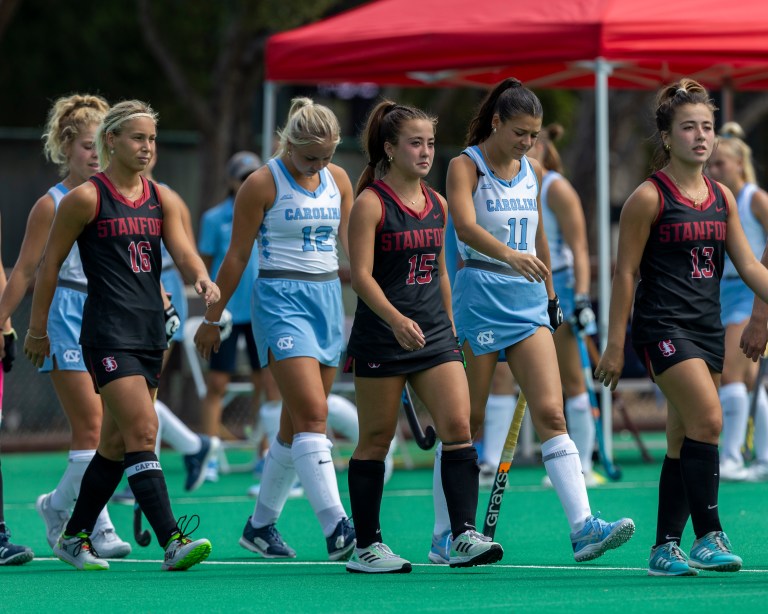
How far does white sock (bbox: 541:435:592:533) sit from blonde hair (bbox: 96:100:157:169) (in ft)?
7.44

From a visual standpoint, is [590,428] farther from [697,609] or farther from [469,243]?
[697,609]

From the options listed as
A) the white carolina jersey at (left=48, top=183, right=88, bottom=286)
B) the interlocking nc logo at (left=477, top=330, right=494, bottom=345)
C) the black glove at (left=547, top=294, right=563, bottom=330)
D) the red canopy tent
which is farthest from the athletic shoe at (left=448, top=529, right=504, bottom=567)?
the red canopy tent

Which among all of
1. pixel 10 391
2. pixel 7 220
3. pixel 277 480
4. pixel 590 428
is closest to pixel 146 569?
pixel 277 480

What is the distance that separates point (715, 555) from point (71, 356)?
10.5 ft

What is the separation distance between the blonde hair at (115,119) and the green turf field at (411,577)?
6.06 ft

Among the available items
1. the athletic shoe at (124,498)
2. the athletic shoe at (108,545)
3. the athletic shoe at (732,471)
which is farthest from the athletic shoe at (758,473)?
the athletic shoe at (108,545)

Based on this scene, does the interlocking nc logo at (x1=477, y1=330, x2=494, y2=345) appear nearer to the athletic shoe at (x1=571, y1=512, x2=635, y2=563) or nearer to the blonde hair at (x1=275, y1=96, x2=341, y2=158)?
the athletic shoe at (x1=571, y1=512, x2=635, y2=563)

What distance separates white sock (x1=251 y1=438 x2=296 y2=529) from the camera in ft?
25.0

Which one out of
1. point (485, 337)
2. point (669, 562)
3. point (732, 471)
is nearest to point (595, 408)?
point (732, 471)

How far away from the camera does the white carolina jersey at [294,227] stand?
743 cm

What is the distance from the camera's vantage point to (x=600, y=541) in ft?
21.4

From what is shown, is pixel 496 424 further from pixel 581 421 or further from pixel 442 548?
pixel 442 548

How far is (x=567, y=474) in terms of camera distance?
676cm

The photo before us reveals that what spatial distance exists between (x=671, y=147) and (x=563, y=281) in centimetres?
391
